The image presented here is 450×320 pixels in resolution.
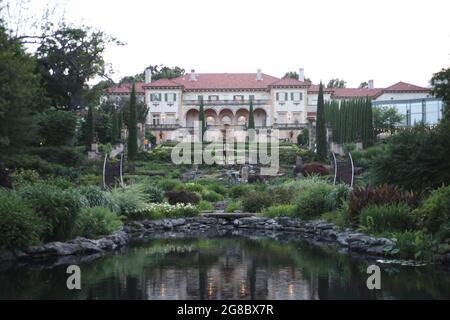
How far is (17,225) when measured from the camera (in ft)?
34.2

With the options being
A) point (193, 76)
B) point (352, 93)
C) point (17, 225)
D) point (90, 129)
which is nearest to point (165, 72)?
point (193, 76)

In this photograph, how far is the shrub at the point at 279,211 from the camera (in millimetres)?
16825

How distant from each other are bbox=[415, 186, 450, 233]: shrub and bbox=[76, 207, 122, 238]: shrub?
22.3ft

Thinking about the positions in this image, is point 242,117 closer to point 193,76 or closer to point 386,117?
point 193,76

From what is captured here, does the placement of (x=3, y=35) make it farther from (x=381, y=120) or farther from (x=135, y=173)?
(x=381, y=120)

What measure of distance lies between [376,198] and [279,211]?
175 inches

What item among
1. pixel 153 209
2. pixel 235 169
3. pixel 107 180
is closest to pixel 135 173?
pixel 235 169

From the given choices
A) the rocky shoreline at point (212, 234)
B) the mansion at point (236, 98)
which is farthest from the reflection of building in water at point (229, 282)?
the mansion at point (236, 98)

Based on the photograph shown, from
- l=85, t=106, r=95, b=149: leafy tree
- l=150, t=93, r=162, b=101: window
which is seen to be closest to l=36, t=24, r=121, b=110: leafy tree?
l=85, t=106, r=95, b=149: leafy tree

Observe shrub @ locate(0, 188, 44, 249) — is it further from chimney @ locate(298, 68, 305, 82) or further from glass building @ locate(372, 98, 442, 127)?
chimney @ locate(298, 68, 305, 82)

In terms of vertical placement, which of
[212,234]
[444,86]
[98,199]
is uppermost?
[444,86]

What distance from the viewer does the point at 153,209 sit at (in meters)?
16.9

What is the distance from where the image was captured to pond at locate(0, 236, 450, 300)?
7504 mm
